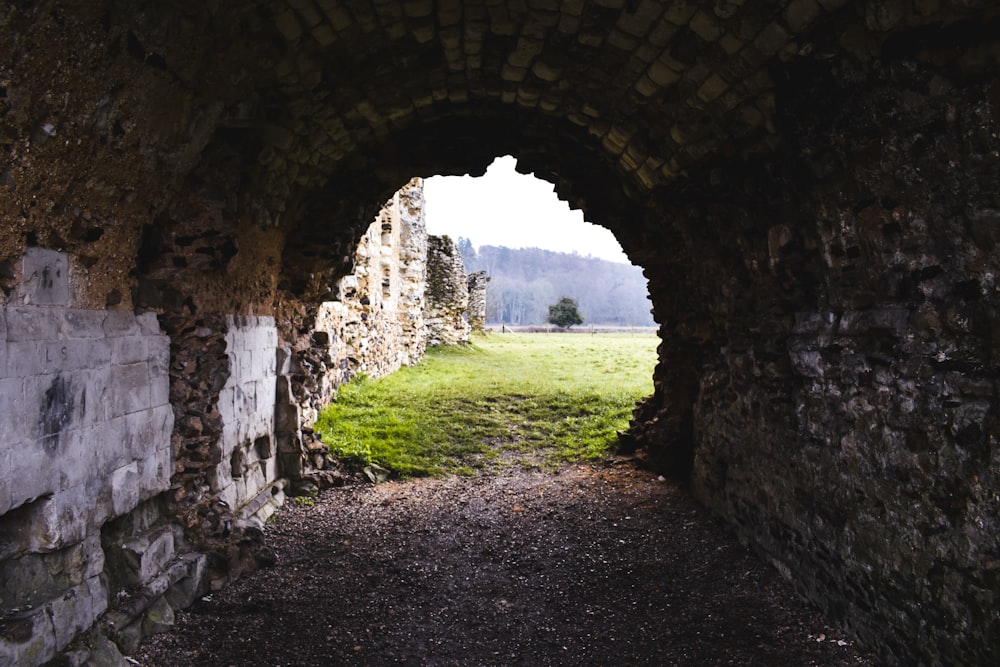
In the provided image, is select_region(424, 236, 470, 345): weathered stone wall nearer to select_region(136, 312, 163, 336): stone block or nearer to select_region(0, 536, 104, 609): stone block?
select_region(136, 312, 163, 336): stone block

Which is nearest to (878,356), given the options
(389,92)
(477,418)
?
(389,92)

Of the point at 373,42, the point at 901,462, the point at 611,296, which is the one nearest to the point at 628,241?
the point at 373,42

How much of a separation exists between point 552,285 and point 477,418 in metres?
116

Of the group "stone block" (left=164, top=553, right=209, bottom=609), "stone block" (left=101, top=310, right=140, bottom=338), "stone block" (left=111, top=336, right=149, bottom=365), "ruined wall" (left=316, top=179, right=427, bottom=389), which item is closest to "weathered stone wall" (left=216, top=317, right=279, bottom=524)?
"stone block" (left=164, top=553, right=209, bottom=609)

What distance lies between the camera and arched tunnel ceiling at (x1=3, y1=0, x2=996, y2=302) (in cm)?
320

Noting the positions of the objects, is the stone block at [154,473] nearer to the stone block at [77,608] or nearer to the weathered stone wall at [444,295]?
the stone block at [77,608]

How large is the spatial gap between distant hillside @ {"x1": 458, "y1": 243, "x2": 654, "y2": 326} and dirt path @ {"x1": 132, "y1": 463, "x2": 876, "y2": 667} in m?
80.7

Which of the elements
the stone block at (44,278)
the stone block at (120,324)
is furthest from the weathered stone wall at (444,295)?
the stone block at (44,278)

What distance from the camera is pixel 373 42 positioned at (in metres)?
4.84

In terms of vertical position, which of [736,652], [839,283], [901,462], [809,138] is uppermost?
[809,138]

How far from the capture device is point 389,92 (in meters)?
5.68

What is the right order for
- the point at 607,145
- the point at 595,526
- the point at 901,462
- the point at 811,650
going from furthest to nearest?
the point at 607,145
the point at 595,526
the point at 811,650
the point at 901,462

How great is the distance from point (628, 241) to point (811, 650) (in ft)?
15.6

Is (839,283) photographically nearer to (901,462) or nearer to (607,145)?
(901,462)
